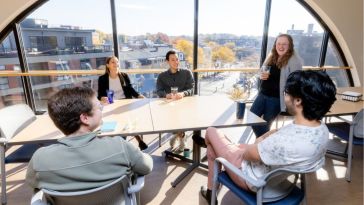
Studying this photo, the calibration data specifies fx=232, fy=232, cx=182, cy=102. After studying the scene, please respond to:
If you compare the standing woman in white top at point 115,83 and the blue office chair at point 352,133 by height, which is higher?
the standing woman in white top at point 115,83

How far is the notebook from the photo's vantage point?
1.70 m

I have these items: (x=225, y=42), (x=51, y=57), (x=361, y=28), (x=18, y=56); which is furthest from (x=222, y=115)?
(x=361, y=28)

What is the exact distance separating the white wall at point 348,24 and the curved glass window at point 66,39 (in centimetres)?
363

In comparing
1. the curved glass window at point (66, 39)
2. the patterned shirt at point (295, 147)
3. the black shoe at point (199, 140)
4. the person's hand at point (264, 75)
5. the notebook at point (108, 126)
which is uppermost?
the curved glass window at point (66, 39)

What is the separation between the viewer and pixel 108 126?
1748mm

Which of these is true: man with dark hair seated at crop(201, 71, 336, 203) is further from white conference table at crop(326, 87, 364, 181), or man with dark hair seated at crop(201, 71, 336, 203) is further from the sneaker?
the sneaker

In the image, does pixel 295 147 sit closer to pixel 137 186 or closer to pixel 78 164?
pixel 137 186

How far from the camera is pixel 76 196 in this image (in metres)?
0.95

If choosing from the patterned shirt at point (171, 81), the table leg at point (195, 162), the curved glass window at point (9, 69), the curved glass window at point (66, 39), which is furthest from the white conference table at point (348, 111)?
the curved glass window at point (9, 69)

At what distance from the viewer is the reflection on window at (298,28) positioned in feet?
13.6


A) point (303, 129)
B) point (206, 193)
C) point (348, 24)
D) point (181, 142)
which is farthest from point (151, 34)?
point (348, 24)

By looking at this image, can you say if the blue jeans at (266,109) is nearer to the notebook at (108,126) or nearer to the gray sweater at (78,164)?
the notebook at (108,126)

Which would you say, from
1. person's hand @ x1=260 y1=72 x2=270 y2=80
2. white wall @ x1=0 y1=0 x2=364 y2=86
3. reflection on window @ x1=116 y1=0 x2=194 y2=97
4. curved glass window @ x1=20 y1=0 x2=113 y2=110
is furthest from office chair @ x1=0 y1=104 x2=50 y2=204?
white wall @ x1=0 y1=0 x2=364 y2=86

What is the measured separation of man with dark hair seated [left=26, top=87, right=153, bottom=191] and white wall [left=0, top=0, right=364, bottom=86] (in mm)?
4377
